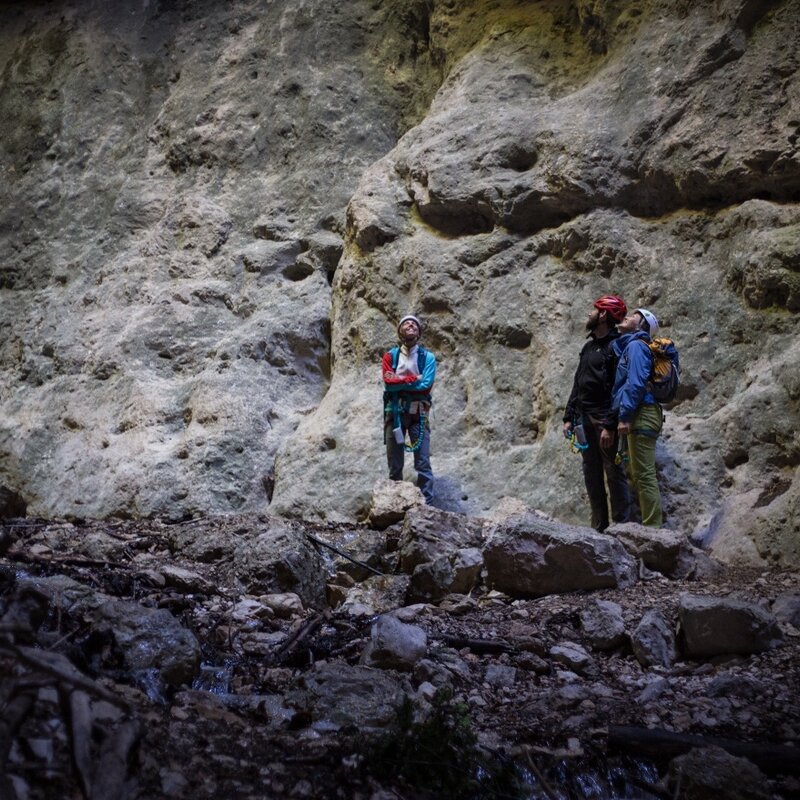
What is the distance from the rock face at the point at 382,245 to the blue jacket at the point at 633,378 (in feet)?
2.44

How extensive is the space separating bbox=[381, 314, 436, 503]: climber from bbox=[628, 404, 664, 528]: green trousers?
1.89 metres

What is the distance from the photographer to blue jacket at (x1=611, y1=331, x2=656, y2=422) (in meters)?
6.64

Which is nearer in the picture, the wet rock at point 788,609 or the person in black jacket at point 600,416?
the wet rock at point 788,609

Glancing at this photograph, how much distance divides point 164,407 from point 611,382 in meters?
5.04

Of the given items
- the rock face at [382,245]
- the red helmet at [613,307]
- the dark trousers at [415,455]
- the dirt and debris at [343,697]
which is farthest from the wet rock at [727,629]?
the dark trousers at [415,455]

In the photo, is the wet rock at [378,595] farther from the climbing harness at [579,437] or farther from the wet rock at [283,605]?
the climbing harness at [579,437]

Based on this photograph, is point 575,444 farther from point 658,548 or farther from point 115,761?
point 115,761

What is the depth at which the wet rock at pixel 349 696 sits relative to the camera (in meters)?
3.34

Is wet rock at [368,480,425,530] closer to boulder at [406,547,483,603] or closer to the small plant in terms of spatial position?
boulder at [406,547,483,603]

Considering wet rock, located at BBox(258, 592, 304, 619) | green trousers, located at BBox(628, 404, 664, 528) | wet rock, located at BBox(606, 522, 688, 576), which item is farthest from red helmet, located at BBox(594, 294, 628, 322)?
wet rock, located at BBox(258, 592, 304, 619)

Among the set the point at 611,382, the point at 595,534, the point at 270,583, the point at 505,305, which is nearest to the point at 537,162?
the point at 505,305

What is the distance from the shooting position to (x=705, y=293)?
25.1 ft

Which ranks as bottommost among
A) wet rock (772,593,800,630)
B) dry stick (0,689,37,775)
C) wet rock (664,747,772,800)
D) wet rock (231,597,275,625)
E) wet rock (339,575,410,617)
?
wet rock (664,747,772,800)

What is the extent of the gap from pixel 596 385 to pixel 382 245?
3.67m
